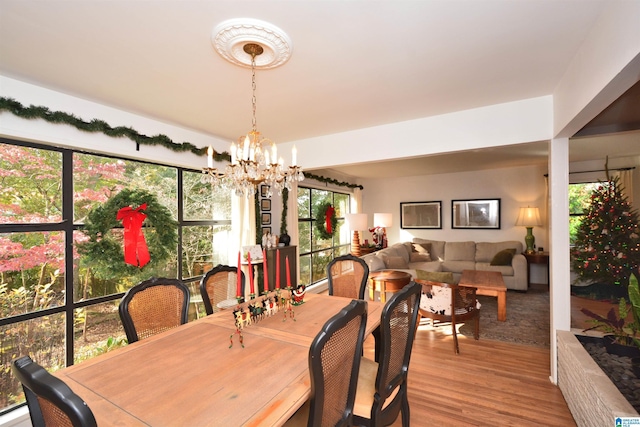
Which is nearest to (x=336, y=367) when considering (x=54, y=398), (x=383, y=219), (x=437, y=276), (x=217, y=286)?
(x=54, y=398)

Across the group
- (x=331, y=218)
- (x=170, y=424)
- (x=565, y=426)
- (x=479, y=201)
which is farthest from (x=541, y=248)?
(x=170, y=424)

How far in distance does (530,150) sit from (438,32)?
3998 millimetres

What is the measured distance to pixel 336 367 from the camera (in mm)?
1147

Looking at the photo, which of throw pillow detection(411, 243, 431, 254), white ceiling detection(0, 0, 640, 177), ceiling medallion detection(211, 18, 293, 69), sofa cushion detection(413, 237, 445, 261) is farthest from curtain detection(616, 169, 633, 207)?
ceiling medallion detection(211, 18, 293, 69)

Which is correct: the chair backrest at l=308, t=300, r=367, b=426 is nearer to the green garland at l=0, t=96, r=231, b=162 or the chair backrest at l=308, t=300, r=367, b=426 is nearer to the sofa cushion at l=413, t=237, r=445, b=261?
the green garland at l=0, t=96, r=231, b=162

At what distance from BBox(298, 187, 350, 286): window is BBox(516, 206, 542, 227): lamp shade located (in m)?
3.75

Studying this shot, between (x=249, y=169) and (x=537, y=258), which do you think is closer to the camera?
(x=249, y=169)

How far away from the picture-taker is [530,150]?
460 cm

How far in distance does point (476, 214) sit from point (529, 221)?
1020mm

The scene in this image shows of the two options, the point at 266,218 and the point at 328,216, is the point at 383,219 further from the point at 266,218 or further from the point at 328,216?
the point at 266,218

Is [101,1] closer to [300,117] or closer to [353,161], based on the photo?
[300,117]

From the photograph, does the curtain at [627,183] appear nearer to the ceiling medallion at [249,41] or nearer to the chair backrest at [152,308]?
the ceiling medallion at [249,41]

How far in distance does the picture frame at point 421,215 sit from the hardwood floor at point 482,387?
388 centimetres

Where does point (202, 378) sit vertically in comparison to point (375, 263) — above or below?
above
